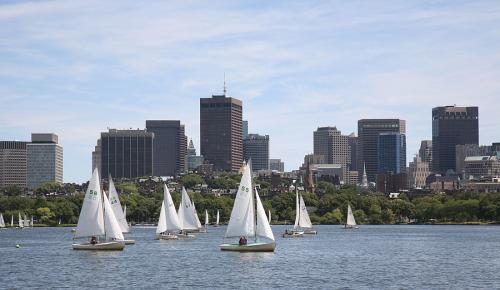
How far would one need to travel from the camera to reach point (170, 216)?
505 feet

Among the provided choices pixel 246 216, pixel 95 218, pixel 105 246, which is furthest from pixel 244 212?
pixel 105 246

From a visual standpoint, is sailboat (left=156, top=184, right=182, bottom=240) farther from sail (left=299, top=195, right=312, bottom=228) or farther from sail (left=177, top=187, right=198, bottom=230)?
sail (left=299, top=195, right=312, bottom=228)

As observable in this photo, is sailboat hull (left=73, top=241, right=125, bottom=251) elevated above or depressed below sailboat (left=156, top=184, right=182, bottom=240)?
below

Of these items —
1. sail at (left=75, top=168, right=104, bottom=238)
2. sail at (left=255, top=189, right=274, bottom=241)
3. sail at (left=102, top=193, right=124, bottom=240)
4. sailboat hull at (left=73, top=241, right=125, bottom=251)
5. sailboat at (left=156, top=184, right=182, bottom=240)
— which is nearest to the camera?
sail at (left=255, top=189, right=274, bottom=241)

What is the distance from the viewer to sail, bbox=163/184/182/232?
5979 inches

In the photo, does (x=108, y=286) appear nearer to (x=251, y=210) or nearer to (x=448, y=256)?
(x=251, y=210)

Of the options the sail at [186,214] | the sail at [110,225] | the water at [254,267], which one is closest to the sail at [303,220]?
the sail at [186,214]

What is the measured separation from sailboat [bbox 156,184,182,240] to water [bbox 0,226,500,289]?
1269cm

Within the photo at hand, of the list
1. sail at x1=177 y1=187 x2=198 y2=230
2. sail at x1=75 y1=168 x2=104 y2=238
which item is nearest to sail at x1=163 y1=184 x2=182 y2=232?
sail at x1=177 y1=187 x2=198 y2=230

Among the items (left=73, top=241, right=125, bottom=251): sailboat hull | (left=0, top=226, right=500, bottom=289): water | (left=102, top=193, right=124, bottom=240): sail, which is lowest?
(left=0, top=226, right=500, bottom=289): water

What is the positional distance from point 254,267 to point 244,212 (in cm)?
1298

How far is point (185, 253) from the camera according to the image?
398 feet

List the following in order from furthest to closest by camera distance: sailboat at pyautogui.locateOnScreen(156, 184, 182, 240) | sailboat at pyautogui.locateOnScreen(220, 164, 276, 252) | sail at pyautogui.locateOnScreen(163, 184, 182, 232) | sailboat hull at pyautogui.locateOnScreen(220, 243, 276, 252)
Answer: sail at pyautogui.locateOnScreen(163, 184, 182, 232)
sailboat at pyautogui.locateOnScreen(156, 184, 182, 240)
sailboat hull at pyautogui.locateOnScreen(220, 243, 276, 252)
sailboat at pyautogui.locateOnScreen(220, 164, 276, 252)

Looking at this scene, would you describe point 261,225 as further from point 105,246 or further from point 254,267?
point 105,246
